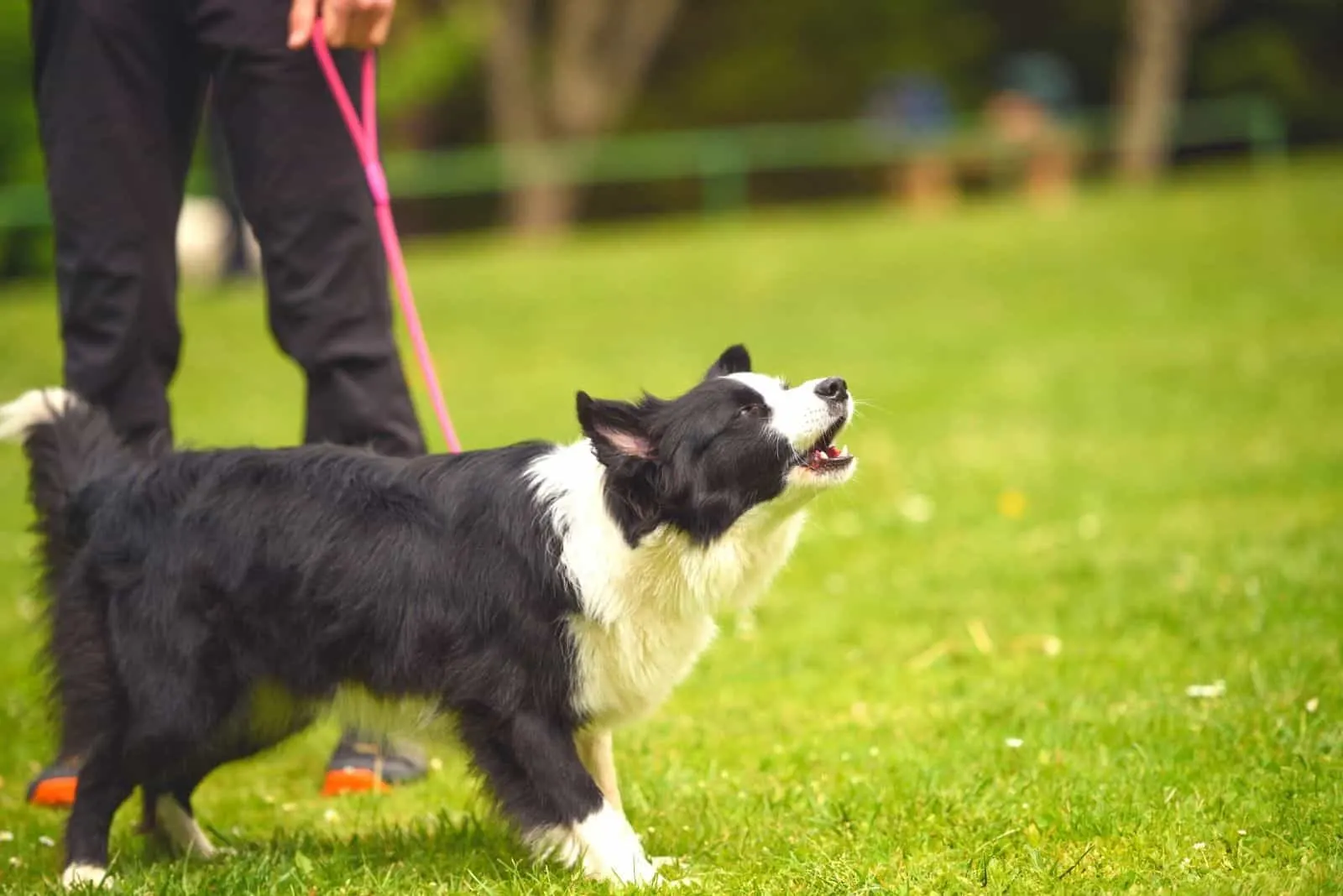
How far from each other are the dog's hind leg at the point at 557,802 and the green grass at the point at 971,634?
0.25ft

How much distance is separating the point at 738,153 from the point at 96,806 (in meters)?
23.8

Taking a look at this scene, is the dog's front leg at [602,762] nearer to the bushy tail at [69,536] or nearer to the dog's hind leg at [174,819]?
the dog's hind leg at [174,819]

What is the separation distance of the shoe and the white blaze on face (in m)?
1.57

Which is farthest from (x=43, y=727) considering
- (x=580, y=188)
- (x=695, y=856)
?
(x=580, y=188)

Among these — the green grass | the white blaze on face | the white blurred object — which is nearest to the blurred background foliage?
the white blurred object

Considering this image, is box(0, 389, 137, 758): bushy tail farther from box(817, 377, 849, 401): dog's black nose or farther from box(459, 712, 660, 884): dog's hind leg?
box(817, 377, 849, 401): dog's black nose

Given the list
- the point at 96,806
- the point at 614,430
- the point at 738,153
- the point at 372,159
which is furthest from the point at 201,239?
the point at 614,430

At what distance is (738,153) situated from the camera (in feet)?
88.2

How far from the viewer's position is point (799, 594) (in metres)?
6.34

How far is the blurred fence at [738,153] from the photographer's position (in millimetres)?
25500

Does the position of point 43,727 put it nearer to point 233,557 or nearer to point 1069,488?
point 233,557

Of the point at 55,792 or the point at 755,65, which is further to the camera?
the point at 755,65

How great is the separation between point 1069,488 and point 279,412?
5.67 m

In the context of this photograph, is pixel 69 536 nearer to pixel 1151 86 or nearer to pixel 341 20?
pixel 341 20
